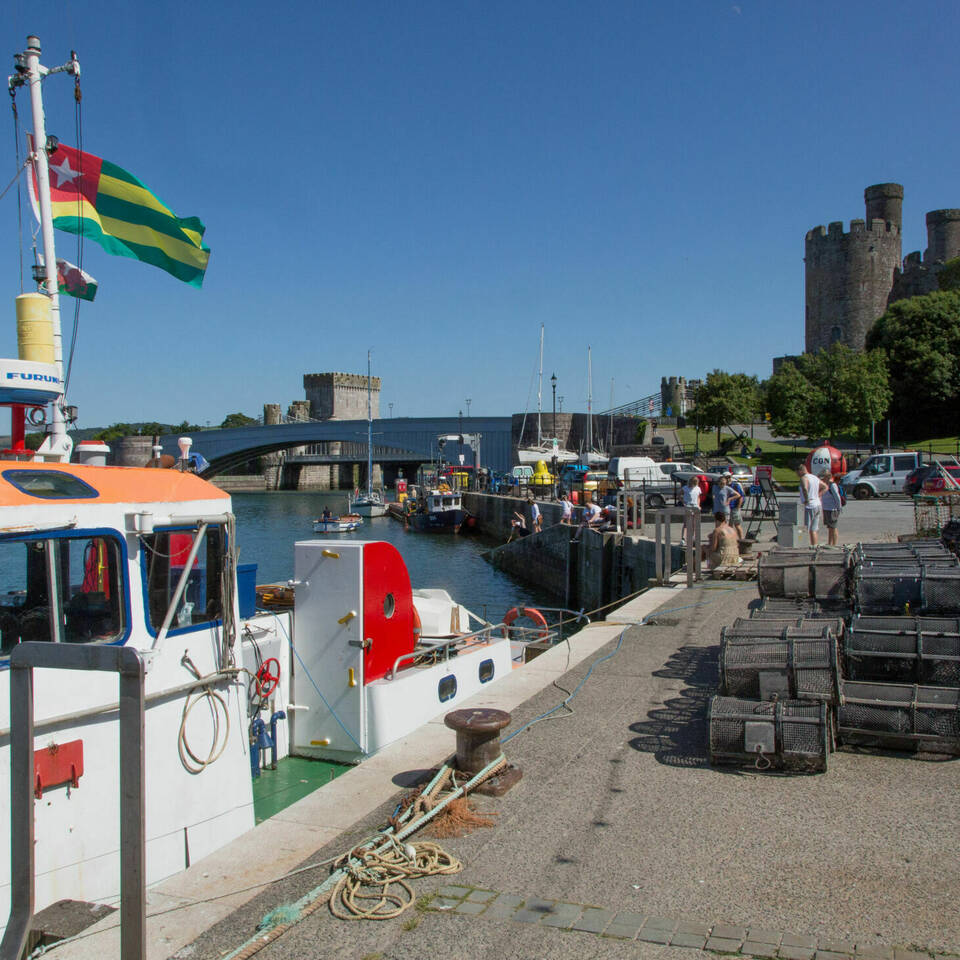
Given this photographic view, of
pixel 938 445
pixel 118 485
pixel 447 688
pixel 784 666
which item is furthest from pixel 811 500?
pixel 938 445

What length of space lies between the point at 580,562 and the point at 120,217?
21086 mm

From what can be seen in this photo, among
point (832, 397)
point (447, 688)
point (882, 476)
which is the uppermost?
point (832, 397)

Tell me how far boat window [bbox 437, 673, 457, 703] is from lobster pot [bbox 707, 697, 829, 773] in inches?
149

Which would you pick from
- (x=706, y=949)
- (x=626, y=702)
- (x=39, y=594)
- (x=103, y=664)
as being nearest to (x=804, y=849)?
(x=706, y=949)

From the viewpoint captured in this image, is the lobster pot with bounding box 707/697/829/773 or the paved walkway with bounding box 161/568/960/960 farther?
the lobster pot with bounding box 707/697/829/773

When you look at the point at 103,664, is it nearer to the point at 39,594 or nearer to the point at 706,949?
the point at 706,949

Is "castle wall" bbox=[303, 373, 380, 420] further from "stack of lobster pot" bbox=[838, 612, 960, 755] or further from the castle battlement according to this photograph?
"stack of lobster pot" bbox=[838, 612, 960, 755]

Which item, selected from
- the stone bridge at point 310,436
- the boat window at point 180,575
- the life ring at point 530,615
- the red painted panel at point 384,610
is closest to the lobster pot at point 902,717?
the red painted panel at point 384,610

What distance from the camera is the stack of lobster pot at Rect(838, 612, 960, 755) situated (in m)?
6.53

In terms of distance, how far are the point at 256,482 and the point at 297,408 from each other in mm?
30654

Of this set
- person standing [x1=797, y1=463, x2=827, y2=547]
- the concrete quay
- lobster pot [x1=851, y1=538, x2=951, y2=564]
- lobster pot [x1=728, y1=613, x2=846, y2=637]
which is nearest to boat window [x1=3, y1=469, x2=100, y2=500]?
the concrete quay

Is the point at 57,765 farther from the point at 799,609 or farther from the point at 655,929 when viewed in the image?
the point at 799,609

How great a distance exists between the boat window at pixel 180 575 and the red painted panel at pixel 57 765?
1.04 m

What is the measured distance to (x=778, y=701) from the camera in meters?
6.57
